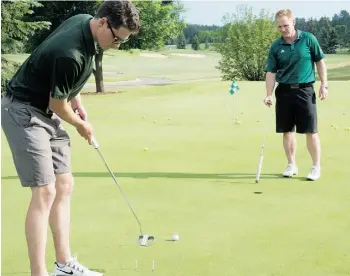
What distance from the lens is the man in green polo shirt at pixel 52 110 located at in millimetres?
3348

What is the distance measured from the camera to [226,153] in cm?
875

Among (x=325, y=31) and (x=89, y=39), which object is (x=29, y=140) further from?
(x=325, y=31)

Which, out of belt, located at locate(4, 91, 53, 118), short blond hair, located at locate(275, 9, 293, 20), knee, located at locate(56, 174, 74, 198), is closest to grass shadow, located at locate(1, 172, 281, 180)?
short blond hair, located at locate(275, 9, 293, 20)

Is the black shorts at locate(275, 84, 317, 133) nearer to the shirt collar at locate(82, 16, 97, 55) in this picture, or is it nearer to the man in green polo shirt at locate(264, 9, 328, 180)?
the man in green polo shirt at locate(264, 9, 328, 180)

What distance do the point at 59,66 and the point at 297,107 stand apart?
4.16 metres

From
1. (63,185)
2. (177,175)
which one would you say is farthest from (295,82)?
(63,185)

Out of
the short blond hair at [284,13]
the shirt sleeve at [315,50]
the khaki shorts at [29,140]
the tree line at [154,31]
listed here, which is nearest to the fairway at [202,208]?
the khaki shorts at [29,140]

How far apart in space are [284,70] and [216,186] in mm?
1565

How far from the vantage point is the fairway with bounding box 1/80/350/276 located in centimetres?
414

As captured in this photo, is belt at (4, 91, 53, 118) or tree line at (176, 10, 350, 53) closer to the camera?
belt at (4, 91, 53, 118)

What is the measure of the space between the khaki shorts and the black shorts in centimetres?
389

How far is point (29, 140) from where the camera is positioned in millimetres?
3508

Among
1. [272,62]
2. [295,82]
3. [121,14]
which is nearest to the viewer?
[121,14]

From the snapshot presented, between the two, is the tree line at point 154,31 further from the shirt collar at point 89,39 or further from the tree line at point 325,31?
the tree line at point 325,31
